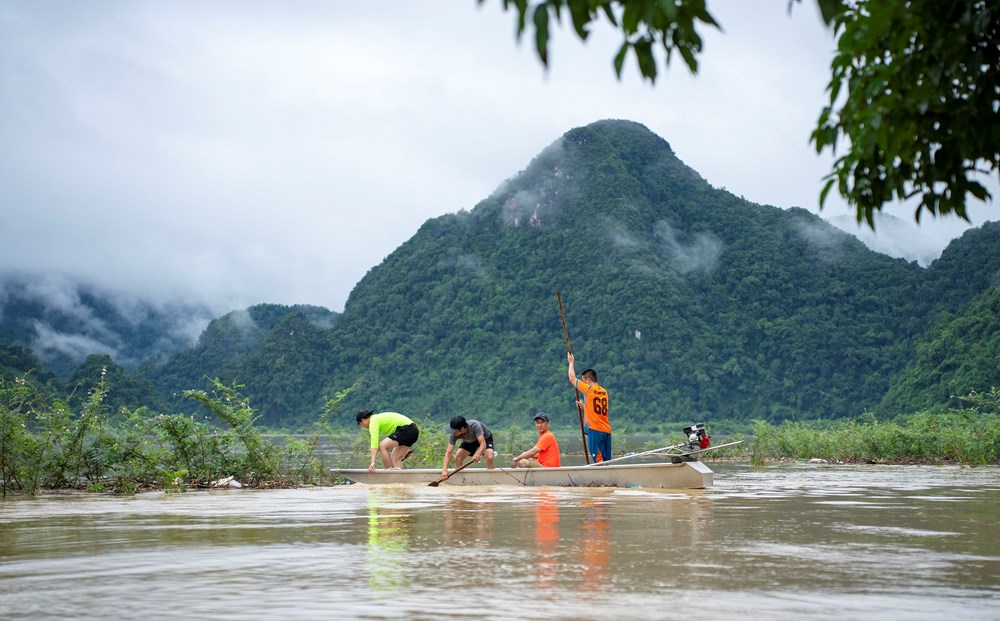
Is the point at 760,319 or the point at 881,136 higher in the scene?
the point at 760,319

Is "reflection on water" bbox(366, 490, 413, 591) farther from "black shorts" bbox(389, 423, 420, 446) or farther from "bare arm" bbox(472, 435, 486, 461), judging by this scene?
"black shorts" bbox(389, 423, 420, 446)

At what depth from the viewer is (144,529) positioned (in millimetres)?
8430

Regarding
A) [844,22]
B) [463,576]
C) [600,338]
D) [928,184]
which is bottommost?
[463,576]

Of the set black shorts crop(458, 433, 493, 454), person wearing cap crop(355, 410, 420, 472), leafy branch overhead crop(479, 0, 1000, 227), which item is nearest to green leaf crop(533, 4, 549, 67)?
leafy branch overhead crop(479, 0, 1000, 227)

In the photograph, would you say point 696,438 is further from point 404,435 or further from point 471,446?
point 404,435

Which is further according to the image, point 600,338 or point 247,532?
point 600,338

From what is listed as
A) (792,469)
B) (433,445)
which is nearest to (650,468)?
Answer: (792,469)

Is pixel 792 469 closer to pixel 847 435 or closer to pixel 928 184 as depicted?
pixel 847 435

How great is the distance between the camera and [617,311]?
284 feet

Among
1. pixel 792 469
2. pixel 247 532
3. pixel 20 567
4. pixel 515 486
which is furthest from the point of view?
pixel 792 469

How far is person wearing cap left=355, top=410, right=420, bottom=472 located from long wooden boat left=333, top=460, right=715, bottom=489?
1.65 feet

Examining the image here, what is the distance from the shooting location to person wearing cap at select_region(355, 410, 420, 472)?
1562 centimetres

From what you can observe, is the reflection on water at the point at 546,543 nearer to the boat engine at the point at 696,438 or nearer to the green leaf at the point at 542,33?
the boat engine at the point at 696,438

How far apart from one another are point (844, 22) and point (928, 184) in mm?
796
